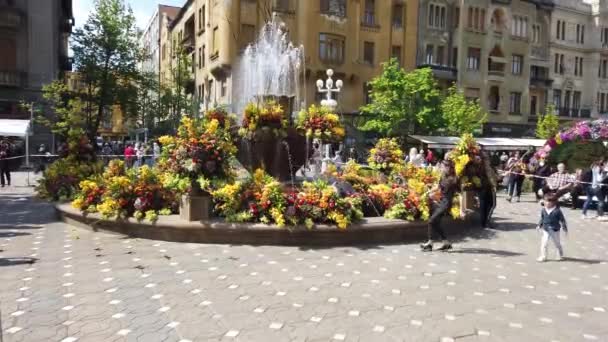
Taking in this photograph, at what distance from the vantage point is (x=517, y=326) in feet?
17.5

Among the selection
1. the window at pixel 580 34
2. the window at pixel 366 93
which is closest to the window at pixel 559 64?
the window at pixel 580 34

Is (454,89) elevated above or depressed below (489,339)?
above

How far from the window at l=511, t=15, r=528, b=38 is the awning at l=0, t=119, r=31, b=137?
126 ft

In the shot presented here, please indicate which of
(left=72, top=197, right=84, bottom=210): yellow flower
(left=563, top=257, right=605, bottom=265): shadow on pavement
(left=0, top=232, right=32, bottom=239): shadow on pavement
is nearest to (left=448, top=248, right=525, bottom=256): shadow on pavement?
(left=563, top=257, right=605, bottom=265): shadow on pavement

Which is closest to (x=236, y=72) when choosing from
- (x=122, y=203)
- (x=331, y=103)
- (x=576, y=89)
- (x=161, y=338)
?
(x=331, y=103)

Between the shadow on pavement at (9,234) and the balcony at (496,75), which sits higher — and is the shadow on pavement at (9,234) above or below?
below

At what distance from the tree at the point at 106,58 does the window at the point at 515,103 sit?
103 ft

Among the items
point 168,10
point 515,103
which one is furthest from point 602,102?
point 168,10

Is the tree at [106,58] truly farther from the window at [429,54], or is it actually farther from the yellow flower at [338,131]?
the yellow flower at [338,131]

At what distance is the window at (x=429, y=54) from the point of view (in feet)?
134

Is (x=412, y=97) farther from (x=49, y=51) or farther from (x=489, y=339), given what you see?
(x=489, y=339)

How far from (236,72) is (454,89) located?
1710cm

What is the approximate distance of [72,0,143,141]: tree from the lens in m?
34.0

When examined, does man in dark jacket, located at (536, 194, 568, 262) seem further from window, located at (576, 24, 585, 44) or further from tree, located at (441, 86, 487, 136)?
window, located at (576, 24, 585, 44)
